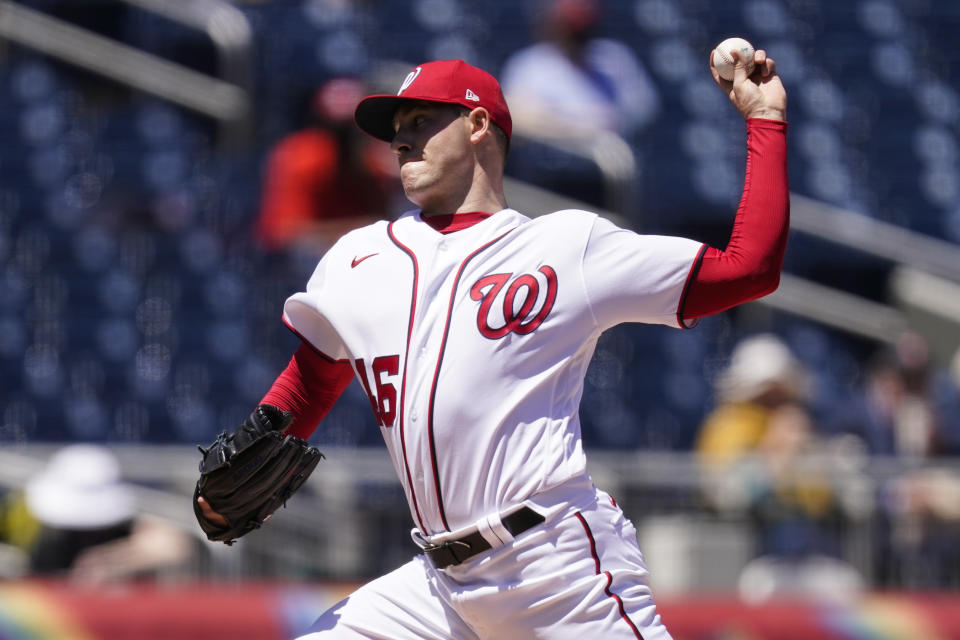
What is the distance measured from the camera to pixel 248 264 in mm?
9039

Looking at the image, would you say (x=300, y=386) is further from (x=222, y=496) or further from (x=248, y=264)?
(x=248, y=264)

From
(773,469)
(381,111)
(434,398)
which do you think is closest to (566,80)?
(773,469)

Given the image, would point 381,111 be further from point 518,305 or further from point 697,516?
point 697,516

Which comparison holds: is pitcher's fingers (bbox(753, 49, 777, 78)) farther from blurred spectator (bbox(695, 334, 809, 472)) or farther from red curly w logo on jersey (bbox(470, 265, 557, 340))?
blurred spectator (bbox(695, 334, 809, 472))

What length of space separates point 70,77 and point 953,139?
19.6ft

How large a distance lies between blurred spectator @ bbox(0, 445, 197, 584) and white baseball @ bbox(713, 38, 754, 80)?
3.92 meters

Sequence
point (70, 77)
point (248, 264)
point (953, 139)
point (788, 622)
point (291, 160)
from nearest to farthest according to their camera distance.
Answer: point (788, 622)
point (291, 160)
point (248, 264)
point (70, 77)
point (953, 139)

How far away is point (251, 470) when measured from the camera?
325cm

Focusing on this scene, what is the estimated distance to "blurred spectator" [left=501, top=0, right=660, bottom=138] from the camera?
931 centimetres

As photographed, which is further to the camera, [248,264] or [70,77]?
[70,77]

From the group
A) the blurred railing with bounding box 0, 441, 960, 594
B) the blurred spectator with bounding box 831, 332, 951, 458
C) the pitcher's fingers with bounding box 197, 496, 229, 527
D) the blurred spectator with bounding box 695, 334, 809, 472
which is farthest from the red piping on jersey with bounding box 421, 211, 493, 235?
the blurred spectator with bounding box 831, 332, 951, 458

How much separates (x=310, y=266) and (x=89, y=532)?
2509mm

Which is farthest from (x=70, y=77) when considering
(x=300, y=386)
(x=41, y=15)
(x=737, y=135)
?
(x=300, y=386)

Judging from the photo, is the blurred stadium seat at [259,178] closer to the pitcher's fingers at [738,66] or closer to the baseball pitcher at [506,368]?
the baseball pitcher at [506,368]
